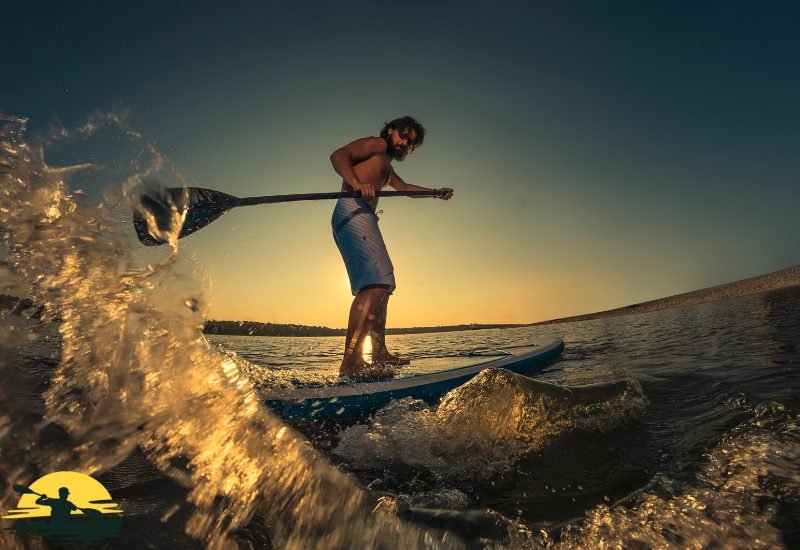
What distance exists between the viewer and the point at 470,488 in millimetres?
1233

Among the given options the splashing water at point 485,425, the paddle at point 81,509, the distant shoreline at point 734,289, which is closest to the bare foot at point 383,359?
the splashing water at point 485,425

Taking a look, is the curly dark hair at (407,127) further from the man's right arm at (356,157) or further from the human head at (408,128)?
the man's right arm at (356,157)

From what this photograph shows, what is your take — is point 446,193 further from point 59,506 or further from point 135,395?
point 59,506

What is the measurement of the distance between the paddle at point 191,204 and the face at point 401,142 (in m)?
0.50

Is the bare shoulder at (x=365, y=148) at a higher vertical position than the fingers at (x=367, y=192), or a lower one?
higher

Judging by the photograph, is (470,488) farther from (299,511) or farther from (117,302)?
(117,302)

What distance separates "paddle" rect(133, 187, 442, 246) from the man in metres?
0.21

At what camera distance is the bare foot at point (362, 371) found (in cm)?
287

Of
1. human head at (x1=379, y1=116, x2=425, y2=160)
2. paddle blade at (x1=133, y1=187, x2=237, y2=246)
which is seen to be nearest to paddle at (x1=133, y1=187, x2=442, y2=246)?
paddle blade at (x1=133, y1=187, x2=237, y2=246)

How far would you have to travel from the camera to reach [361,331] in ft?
10.1

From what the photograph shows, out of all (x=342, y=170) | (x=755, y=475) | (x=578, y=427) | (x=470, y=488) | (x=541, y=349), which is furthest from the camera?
(x=541, y=349)

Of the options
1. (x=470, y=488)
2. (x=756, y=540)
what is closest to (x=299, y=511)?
(x=470, y=488)

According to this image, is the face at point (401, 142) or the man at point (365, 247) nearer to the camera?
the man at point (365, 247)

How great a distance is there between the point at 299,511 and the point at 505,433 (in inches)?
41.9
